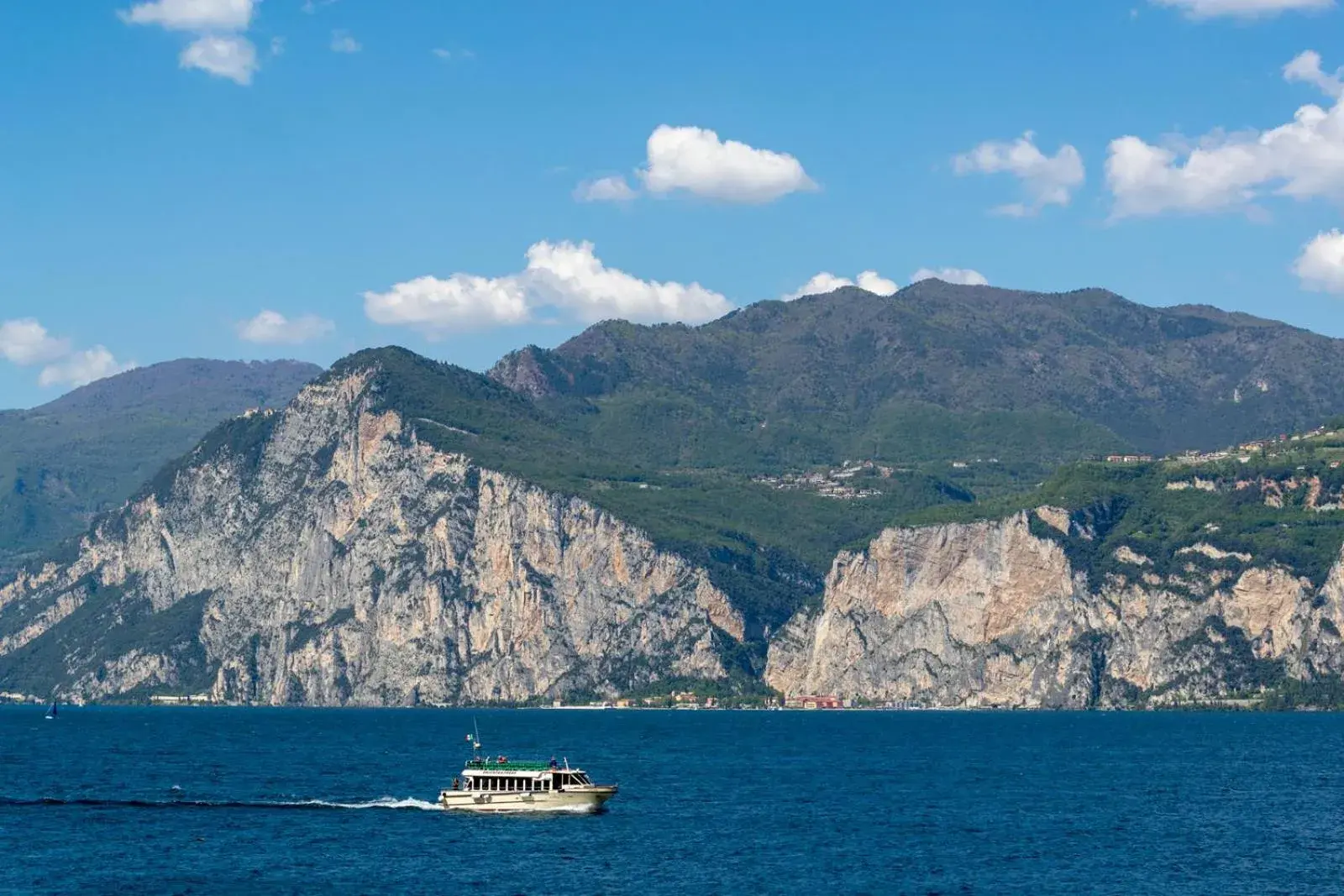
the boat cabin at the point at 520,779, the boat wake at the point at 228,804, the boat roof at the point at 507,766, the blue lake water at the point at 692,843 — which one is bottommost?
the blue lake water at the point at 692,843

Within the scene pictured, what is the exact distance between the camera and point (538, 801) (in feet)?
567

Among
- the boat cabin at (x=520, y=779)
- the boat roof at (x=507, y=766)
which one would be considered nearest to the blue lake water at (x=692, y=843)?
the boat cabin at (x=520, y=779)

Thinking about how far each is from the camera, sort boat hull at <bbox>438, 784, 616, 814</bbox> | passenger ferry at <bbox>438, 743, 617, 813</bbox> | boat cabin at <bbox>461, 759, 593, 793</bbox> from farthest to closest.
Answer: boat cabin at <bbox>461, 759, 593, 793</bbox> < passenger ferry at <bbox>438, 743, 617, 813</bbox> < boat hull at <bbox>438, 784, 616, 814</bbox>

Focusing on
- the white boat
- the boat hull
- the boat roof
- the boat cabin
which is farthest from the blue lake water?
the boat roof

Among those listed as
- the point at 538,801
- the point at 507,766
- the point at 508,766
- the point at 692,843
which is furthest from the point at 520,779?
the point at 692,843

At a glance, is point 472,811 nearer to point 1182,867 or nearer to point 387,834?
point 387,834

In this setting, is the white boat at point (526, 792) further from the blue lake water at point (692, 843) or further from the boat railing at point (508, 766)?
the blue lake water at point (692, 843)

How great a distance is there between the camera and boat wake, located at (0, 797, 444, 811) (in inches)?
6954

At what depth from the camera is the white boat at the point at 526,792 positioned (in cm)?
17275

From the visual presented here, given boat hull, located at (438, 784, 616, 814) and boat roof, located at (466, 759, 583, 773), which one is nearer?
boat hull, located at (438, 784, 616, 814)

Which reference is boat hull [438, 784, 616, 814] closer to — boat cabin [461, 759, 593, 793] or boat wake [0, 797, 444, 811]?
boat cabin [461, 759, 593, 793]

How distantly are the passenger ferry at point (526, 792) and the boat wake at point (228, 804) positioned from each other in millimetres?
3245

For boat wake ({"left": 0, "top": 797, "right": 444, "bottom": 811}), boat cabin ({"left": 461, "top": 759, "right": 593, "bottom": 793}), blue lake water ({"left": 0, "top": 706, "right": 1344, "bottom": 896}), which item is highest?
boat cabin ({"left": 461, "top": 759, "right": 593, "bottom": 793})

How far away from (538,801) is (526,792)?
1.32 meters
